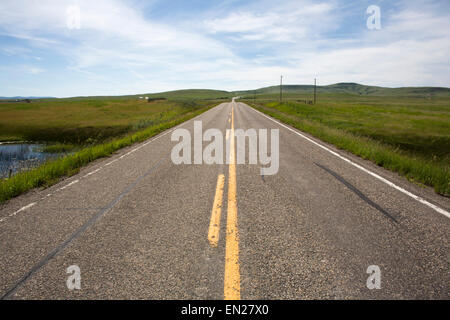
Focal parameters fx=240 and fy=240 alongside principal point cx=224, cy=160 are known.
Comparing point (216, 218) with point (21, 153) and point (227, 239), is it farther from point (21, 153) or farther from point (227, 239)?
point (21, 153)

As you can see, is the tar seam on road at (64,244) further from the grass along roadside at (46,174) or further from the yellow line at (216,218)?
the grass along roadside at (46,174)

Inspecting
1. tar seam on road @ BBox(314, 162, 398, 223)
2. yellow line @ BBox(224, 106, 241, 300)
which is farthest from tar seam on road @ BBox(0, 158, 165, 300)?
tar seam on road @ BBox(314, 162, 398, 223)

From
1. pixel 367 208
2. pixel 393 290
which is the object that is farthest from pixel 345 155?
pixel 393 290

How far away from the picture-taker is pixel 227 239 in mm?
3273

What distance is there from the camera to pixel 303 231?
11.5ft

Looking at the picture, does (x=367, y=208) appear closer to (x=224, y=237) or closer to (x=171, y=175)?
(x=224, y=237)

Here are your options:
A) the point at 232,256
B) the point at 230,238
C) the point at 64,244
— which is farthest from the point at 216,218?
the point at 64,244

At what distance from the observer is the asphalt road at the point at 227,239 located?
8.14ft

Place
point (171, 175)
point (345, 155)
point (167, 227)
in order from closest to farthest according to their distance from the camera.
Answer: point (167, 227) → point (171, 175) → point (345, 155)

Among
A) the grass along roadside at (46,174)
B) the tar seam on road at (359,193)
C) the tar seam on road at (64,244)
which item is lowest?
the tar seam on road at (64,244)

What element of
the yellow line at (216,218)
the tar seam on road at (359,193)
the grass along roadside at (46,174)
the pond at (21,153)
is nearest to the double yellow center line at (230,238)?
the yellow line at (216,218)

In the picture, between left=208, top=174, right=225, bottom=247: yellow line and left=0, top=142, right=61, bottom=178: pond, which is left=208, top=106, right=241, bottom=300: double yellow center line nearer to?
left=208, top=174, right=225, bottom=247: yellow line

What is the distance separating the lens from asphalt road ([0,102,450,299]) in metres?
2.48

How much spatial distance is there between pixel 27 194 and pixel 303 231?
18.6 feet
